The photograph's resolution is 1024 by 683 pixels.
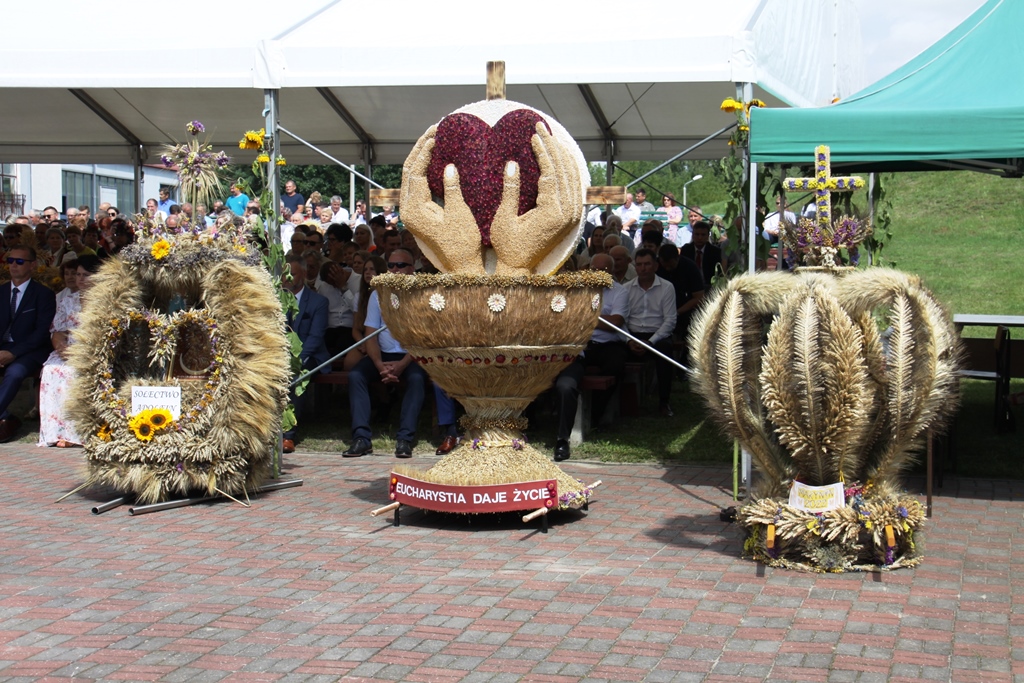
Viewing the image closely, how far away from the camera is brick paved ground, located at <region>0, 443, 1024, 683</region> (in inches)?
173

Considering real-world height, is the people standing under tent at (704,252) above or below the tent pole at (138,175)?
below

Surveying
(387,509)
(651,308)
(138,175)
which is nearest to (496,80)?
(387,509)

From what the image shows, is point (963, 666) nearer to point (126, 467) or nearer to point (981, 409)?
point (126, 467)

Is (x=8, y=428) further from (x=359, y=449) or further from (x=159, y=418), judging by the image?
(x=159, y=418)

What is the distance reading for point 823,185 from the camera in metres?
6.21

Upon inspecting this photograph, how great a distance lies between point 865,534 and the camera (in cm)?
567

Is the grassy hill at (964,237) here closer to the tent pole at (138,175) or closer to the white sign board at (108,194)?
the tent pole at (138,175)

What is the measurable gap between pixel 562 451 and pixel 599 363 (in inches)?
49.7

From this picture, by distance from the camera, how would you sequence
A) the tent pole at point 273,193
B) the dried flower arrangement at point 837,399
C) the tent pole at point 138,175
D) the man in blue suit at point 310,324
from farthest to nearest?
the tent pole at point 138,175
the man in blue suit at point 310,324
the tent pole at point 273,193
the dried flower arrangement at point 837,399

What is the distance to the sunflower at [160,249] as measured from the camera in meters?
7.15

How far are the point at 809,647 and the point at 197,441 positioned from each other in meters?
4.08

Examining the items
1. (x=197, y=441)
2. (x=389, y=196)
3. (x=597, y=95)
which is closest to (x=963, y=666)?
(x=389, y=196)

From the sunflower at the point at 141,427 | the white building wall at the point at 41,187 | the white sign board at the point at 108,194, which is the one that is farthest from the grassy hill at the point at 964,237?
the white sign board at the point at 108,194

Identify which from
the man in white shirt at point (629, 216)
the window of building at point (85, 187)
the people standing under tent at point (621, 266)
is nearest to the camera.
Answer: the people standing under tent at point (621, 266)
